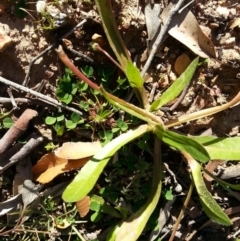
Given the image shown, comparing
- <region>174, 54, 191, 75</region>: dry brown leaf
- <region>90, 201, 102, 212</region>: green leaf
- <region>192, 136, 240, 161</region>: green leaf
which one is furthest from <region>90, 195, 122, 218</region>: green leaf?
<region>174, 54, 191, 75</region>: dry brown leaf

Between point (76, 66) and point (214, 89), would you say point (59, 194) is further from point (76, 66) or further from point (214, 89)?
point (214, 89)

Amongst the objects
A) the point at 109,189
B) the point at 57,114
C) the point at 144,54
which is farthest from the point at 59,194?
the point at 144,54

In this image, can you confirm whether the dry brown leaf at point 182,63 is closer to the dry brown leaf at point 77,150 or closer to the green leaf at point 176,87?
the green leaf at point 176,87

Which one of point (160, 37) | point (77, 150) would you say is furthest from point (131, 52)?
point (77, 150)

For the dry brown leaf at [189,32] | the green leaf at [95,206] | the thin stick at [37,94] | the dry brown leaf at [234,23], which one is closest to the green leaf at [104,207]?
the green leaf at [95,206]

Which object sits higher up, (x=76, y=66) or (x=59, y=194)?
(x=76, y=66)

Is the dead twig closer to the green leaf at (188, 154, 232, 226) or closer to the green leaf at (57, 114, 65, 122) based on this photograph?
the green leaf at (57, 114, 65, 122)
